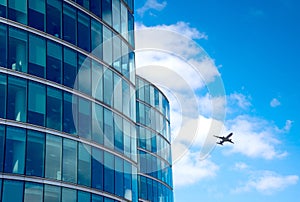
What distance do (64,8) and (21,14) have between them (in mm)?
3946

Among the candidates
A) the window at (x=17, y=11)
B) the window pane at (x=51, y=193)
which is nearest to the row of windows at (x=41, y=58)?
the window at (x=17, y=11)

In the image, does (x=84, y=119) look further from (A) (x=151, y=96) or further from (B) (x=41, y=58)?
(A) (x=151, y=96)

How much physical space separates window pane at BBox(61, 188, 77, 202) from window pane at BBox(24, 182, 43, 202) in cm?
194

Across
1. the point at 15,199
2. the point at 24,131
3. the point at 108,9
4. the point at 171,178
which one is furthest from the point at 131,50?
the point at 171,178

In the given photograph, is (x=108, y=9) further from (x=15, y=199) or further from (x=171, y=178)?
(x=171, y=178)

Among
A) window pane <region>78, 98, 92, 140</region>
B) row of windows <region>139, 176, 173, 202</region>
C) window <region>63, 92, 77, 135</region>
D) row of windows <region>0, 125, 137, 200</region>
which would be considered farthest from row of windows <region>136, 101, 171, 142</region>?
window <region>63, 92, 77, 135</region>

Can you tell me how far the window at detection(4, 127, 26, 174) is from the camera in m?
31.8

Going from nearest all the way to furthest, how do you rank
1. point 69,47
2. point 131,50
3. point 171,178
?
point 69,47, point 131,50, point 171,178

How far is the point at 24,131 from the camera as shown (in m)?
33.1

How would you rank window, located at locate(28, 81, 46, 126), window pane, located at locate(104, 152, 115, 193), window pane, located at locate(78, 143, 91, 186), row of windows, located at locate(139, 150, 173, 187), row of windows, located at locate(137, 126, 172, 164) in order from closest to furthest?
window, located at locate(28, 81, 46, 126) → window pane, located at locate(78, 143, 91, 186) → window pane, located at locate(104, 152, 115, 193) → row of windows, located at locate(139, 150, 173, 187) → row of windows, located at locate(137, 126, 172, 164)

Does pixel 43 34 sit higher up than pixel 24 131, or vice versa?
pixel 43 34

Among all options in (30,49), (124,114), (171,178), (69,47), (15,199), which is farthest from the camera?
(171,178)

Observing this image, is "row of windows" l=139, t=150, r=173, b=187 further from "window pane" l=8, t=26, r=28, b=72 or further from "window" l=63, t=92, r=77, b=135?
"window pane" l=8, t=26, r=28, b=72

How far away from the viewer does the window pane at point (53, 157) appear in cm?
3378
